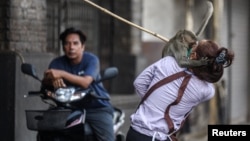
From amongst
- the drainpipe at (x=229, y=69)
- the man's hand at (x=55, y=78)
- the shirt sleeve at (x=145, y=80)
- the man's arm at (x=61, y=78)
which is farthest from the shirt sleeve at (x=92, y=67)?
the drainpipe at (x=229, y=69)

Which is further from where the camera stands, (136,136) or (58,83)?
(58,83)

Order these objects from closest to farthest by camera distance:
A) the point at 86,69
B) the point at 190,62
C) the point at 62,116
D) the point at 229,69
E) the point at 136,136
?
the point at 190,62 < the point at 136,136 < the point at 62,116 < the point at 86,69 < the point at 229,69

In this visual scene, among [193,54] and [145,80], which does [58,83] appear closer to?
[145,80]

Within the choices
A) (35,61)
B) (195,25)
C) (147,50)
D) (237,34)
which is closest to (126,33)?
(147,50)

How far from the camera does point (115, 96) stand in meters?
10.9

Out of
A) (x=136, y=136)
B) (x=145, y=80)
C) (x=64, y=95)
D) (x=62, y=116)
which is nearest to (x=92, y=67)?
(x=64, y=95)

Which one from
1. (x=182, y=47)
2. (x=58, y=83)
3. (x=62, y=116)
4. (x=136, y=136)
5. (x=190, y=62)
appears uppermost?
(x=182, y=47)

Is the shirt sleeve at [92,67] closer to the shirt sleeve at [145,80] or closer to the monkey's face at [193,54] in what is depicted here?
the shirt sleeve at [145,80]

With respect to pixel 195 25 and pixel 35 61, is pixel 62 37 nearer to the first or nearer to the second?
pixel 35 61

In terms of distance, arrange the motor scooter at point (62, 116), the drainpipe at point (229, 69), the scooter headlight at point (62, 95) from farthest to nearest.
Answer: the drainpipe at point (229, 69) < the scooter headlight at point (62, 95) < the motor scooter at point (62, 116)

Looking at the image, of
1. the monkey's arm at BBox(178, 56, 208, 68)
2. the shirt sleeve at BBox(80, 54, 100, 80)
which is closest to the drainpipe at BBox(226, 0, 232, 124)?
the shirt sleeve at BBox(80, 54, 100, 80)

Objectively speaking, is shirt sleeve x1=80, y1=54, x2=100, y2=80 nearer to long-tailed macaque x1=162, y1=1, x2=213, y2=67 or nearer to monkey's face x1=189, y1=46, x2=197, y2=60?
long-tailed macaque x1=162, y1=1, x2=213, y2=67

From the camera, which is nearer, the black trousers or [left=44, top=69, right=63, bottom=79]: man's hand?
the black trousers

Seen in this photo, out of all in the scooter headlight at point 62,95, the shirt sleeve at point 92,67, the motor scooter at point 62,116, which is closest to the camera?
the motor scooter at point 62,116
